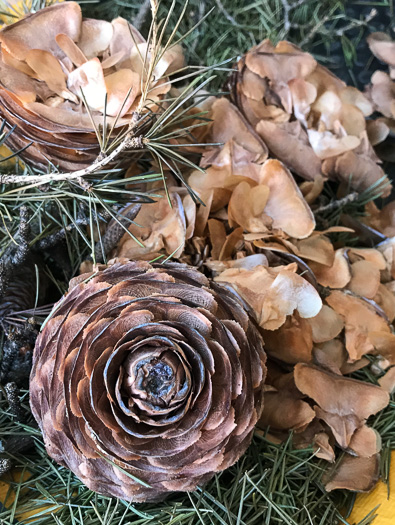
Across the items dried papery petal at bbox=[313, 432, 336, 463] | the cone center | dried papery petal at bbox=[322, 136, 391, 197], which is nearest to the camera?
the cone center

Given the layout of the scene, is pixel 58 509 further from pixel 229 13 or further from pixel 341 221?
pixel 229 13

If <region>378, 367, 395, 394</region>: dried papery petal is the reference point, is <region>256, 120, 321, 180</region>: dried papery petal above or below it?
above

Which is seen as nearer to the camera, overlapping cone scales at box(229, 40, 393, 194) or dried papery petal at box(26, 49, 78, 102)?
dried papery petal at box(26, 49, 78, 102)

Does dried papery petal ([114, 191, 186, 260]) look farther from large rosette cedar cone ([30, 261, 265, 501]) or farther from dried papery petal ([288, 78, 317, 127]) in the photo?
dried papery petal ([288, 78, 317, 127])

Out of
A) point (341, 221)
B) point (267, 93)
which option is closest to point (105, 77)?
point (267, 93)

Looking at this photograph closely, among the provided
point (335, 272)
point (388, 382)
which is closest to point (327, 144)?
point (335, 272)

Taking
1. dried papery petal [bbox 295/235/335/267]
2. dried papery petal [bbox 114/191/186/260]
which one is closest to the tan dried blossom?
dried papery petal [bbox 114/191/186/260]

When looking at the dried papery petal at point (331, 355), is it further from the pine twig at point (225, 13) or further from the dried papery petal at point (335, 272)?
the pine twig at point (225, 13)
